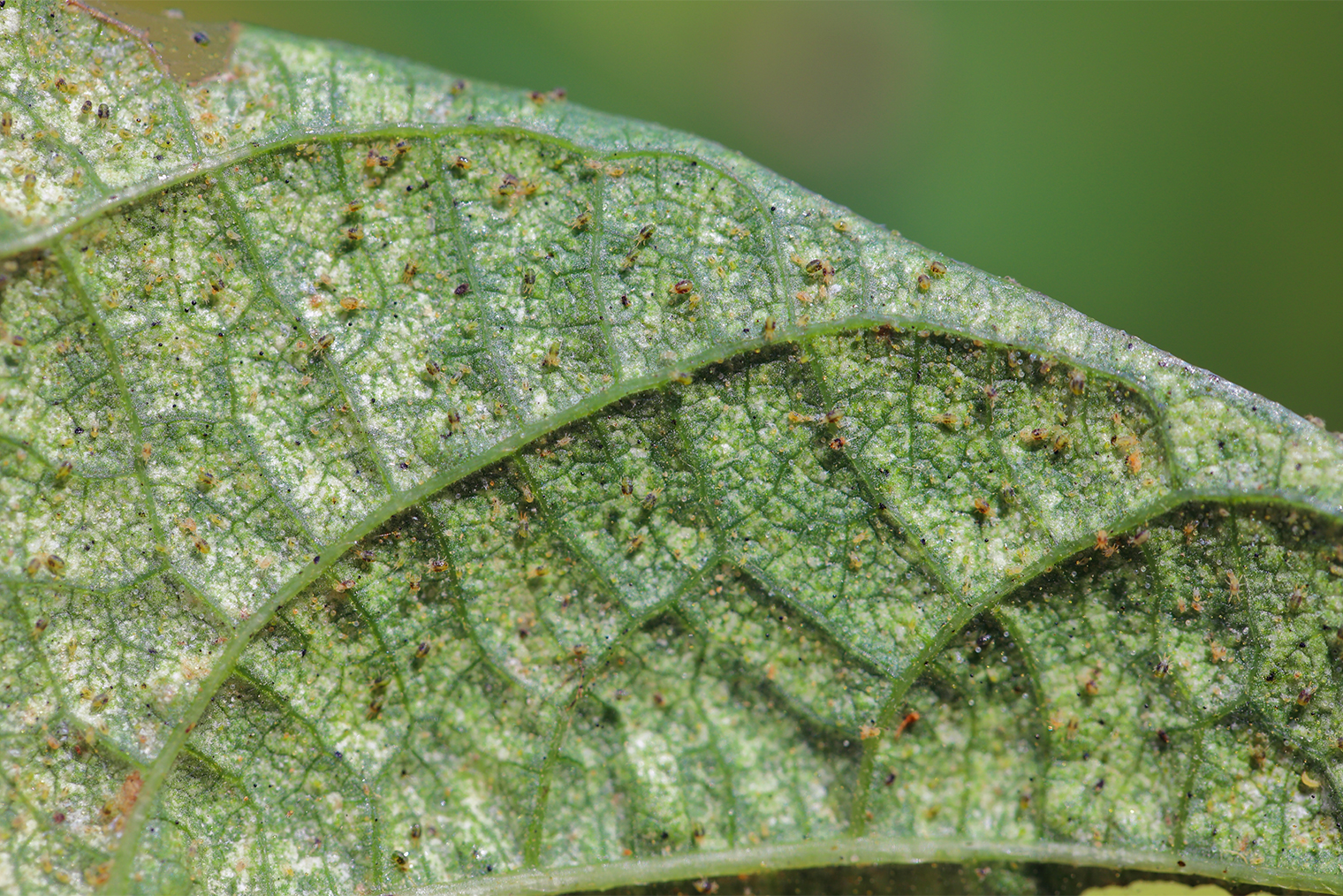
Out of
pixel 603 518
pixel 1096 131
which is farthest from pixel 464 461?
pixel 1096 131

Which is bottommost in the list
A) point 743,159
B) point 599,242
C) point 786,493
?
point 786,493

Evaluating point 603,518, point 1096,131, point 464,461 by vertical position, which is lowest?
point 603,518

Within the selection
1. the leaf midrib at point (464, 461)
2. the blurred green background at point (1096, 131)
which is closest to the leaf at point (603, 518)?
the leaf midrib at point (464, 461)

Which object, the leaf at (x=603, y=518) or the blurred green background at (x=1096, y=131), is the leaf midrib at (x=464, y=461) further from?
the blurred green background at (x=1096, y=131)

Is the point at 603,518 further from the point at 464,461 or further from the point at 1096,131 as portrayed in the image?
the point at 1096,131

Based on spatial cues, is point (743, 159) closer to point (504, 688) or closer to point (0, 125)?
point (504, 688)

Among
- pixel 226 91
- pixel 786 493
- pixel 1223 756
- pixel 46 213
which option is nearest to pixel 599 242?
pixel 786 493
